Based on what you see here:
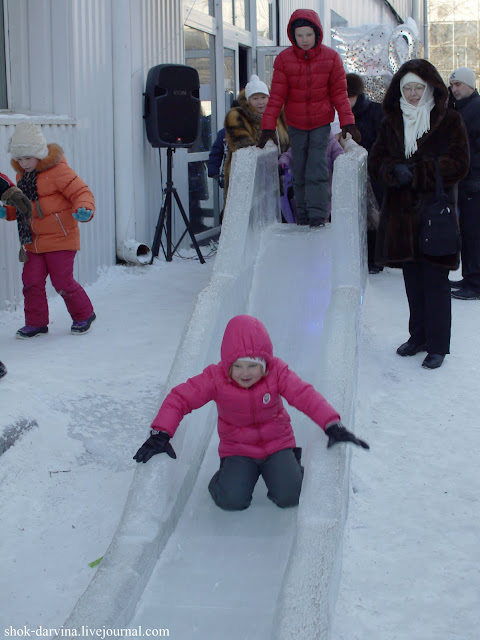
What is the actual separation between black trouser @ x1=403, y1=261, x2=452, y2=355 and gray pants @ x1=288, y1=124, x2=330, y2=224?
1.17 meters

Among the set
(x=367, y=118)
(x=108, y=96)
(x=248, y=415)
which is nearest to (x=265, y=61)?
(x=108, y=96)

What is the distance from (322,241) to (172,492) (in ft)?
9.99

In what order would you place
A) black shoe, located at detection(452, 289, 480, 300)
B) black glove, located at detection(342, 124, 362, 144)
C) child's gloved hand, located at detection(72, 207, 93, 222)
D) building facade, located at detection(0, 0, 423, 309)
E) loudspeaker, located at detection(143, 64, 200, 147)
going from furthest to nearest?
loudspeaker, located at detection(143, 64, 200, 147) → black shoe, located at detection(452, 289, 480, 300) → building facade, located at detection(0, 0, 423, 309) → black glove, located at detection(342, 124, 362, 144) → child's gloved hand, located at detection(72, 207, 93, 222)

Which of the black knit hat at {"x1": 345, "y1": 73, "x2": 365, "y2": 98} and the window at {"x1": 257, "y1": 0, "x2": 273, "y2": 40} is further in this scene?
the window at {"x1": 257, "y1": 0, "x2": 273, "y2": 40}

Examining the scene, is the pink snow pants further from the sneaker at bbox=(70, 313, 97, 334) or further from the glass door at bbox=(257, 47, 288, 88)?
the glass door at bbox=(257, 47, 288, 88)

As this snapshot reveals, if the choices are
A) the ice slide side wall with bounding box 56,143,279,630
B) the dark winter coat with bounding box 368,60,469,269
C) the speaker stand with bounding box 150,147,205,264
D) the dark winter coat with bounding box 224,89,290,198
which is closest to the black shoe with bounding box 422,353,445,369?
the dark winter coat with bounding box 368,60,469,269

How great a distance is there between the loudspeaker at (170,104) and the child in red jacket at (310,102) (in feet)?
7.65

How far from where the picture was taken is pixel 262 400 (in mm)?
3688

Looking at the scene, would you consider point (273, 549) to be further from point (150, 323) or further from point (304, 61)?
point (304, 61)

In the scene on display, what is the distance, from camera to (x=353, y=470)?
168 inches

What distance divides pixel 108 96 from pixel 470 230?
3559mm

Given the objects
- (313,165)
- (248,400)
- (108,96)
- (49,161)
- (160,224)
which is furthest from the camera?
(160,224)

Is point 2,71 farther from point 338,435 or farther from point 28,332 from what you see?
point 338,435

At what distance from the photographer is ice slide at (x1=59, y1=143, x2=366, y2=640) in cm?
299
